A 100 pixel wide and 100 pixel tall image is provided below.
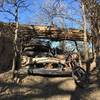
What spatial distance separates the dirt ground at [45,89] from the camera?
13.5 meters

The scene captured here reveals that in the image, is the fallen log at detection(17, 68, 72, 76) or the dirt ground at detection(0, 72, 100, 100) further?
the fallen log at detection(17, 68, 72, 76)

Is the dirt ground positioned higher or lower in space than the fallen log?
lower

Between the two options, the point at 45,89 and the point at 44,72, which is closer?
the point at 45,89

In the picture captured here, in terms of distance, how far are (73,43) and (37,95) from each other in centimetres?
1058

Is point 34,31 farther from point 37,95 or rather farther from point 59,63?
point 37,95

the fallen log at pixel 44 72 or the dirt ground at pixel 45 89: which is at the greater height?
the fallen log at pixel 44 72

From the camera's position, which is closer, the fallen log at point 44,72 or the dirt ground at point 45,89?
the dirt ground at point 45,89

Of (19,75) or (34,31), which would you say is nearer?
(19,75)

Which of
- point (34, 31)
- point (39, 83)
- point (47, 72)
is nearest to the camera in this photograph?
point (39, 83)

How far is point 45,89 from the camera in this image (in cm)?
1492

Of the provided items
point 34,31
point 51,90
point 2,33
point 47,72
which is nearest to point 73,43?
point 34,31

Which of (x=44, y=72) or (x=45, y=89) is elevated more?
(x=44, y=72)

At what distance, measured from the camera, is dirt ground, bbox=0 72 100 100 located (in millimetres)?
13484

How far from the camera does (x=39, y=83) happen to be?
637 inches
